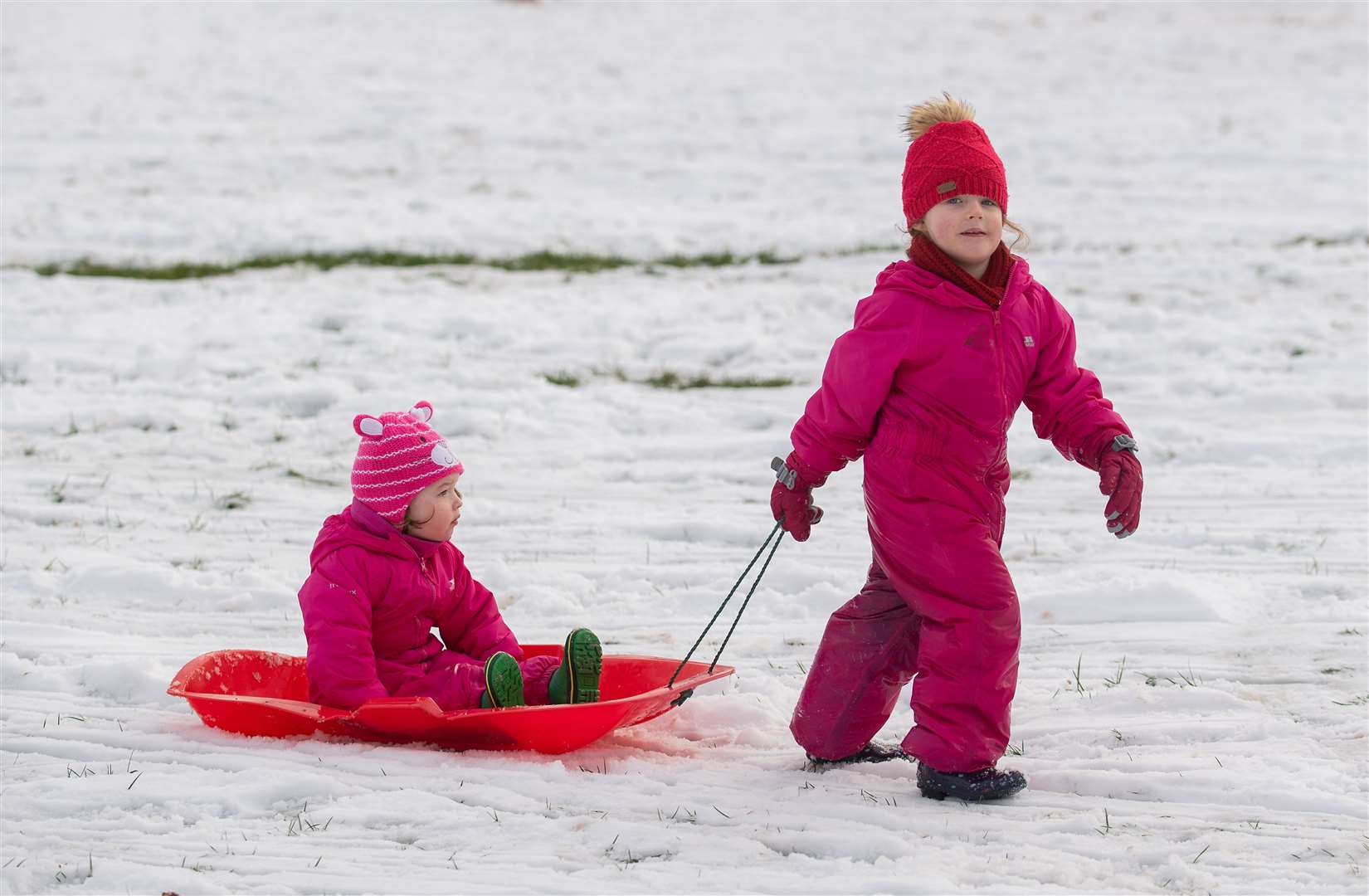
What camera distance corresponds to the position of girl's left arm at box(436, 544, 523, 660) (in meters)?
3.73

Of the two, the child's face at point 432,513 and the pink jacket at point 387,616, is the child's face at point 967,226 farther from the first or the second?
the pink jacket at point 387,616

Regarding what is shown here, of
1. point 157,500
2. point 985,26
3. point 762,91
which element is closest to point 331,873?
point 157,500

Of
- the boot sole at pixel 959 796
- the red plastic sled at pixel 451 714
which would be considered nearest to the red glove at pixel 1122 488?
the boot sole at pixel 959 796

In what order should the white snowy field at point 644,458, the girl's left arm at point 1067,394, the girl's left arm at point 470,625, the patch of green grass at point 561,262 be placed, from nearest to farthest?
the white snowy field at point 644,458 → the girl's left arm at point 1067,394 → the girl's left arm at point 470,625 → the patch of green grass at point 561,262

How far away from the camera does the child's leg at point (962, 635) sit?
3.01 metres

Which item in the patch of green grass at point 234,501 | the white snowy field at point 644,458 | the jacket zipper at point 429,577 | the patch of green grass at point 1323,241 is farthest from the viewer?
the patch of green grass at point 1323,241

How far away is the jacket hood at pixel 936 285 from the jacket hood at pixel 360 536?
1.36 m

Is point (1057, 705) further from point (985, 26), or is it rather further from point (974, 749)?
point (985, 26)

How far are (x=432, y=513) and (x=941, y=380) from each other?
135 cm

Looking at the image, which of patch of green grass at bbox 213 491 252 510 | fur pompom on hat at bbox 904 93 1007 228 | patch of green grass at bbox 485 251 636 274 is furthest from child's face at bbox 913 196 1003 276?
patch of green grass at bbox 485 251 636 274

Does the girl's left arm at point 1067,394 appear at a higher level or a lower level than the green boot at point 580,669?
higher

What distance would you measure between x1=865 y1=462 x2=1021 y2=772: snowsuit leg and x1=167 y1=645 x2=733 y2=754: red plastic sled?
0.53m

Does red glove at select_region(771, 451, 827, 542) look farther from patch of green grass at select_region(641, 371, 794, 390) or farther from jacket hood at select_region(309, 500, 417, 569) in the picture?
patch of green grass at select_region(641, 371, 794, 390)

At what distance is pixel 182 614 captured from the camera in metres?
4.44
